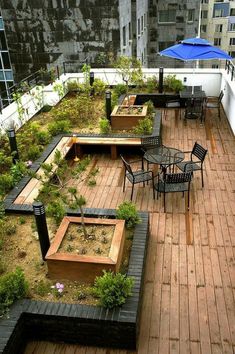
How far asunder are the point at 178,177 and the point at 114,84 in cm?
731

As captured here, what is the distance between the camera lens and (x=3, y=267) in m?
5.34

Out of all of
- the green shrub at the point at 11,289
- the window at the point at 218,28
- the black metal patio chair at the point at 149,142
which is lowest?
the green shrub at the point at 11,289

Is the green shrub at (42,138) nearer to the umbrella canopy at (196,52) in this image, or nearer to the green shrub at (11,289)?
the umbrella canopy at (196,52)

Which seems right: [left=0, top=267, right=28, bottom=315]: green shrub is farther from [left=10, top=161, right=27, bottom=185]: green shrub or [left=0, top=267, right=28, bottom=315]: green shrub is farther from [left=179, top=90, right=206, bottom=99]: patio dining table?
[left=179, top=90, right=206, bottom=99]: patio dining table

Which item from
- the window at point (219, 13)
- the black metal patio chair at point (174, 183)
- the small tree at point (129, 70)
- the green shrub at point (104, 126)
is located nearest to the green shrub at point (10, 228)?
the black metal patio chair at point (174, 183)

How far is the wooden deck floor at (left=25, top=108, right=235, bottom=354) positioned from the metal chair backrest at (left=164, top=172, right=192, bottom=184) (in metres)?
0.52

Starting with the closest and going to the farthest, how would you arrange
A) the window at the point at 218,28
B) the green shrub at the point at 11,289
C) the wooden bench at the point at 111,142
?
1. the green shrub at the point at 11,289
2. the wooden bench at the point at 111,142
3. the window at the point at 218,28

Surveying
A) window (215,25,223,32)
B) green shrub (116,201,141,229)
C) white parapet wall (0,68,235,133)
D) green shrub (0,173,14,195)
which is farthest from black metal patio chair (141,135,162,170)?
window (215,25,223,32)

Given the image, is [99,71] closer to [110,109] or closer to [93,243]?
[110,109]

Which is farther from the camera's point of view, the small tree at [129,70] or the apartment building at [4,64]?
the apartment building at [4,64]

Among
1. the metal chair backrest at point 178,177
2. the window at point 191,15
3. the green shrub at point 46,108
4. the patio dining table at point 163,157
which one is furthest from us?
the window at point 191,15

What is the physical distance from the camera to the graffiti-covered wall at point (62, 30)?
16000 mm

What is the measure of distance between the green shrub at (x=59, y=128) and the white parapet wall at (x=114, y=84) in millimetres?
1080

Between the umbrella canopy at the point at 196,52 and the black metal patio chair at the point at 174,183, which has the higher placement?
the umbrella canopy at the point at 196,52
